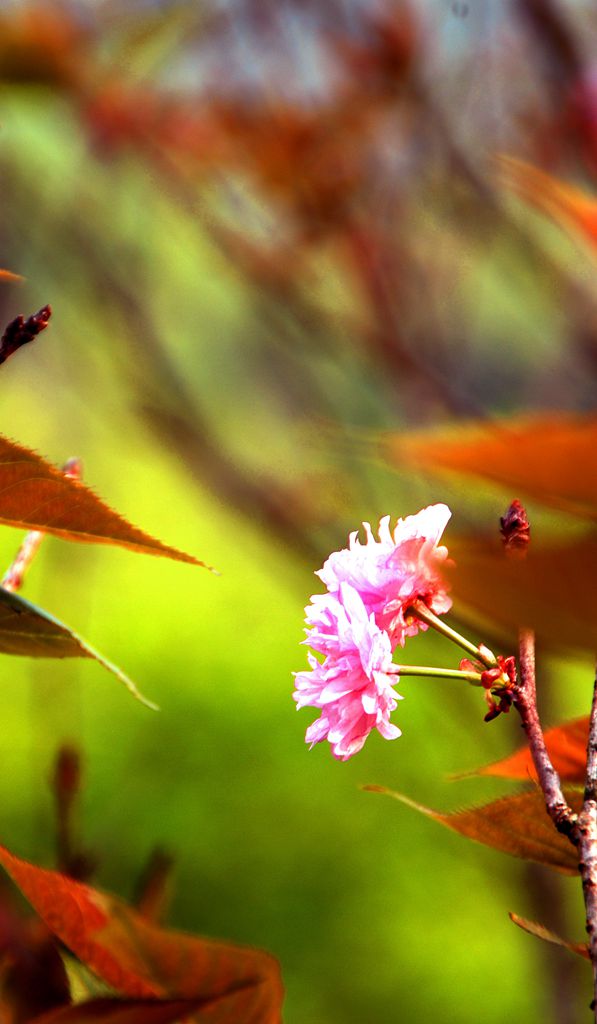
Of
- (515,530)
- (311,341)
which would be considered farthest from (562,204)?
(311,341)

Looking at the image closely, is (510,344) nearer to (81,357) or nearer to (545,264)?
(81,357)

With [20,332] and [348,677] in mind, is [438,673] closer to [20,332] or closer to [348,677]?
[348,677]

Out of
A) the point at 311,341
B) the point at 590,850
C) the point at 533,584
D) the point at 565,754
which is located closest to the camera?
the point at 533,584

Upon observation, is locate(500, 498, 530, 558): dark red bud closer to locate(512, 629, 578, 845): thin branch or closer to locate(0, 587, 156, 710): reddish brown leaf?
locate(512, 629, 578, 845): thin branch

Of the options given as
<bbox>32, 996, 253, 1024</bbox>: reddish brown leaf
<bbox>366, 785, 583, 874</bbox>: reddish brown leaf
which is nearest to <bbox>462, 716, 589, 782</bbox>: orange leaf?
<bbox>366, 785, 583, 874</bbox>: reddish brown leaf

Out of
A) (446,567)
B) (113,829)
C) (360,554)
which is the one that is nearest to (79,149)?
(113,829)

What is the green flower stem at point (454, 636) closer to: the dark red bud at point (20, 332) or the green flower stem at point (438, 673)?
the green flower stem at point (438, 673)

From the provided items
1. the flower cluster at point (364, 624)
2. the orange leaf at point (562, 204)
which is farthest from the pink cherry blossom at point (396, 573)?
the orange leaf at point (562, 204)
